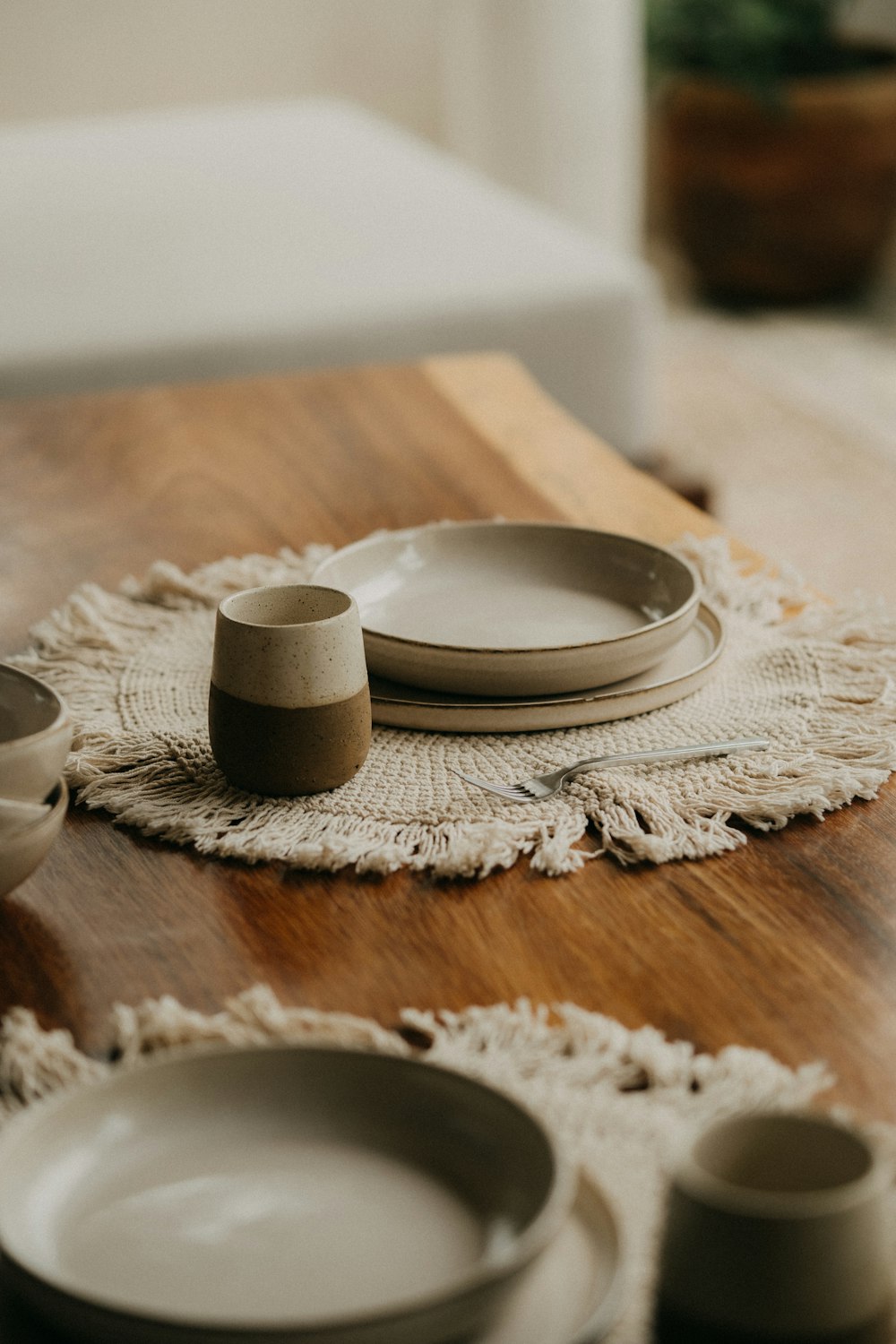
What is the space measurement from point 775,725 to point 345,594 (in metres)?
0.23

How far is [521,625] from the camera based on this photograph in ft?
2.92

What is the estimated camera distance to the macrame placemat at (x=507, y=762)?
0.68 m

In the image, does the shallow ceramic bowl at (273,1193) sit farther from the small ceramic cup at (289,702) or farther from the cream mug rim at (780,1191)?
the small ceramic cup at (289,702)

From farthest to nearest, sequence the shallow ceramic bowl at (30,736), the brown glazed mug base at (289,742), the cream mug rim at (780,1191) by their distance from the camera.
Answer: the brown glazed mug base at (289,742)
the shallow ceramic bowl at (30,736)
the cream mug rim at (780,1191)

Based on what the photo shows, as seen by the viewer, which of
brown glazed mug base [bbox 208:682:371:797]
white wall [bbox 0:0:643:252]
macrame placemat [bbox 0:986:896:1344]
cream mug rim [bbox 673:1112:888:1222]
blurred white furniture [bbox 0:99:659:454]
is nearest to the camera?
cream mug rim [bbox 673:1112:888:1222]

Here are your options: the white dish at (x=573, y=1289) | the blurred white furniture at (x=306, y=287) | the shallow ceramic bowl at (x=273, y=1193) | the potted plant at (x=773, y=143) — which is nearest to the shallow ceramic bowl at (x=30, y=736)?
the shallow ceramic bowl at (x=273, y=1193)

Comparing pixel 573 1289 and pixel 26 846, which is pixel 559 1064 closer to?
pixel 573 1289

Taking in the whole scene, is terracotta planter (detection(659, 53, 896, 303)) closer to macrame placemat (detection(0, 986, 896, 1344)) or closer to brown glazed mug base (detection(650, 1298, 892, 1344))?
macrame placemat (detection(0, 986, 896, 1344))

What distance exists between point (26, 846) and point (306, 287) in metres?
1.28

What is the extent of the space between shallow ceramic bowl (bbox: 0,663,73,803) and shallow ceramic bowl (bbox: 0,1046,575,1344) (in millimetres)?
174

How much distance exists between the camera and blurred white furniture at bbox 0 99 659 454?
168cm

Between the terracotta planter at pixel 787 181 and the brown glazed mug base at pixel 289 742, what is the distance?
3.18 m

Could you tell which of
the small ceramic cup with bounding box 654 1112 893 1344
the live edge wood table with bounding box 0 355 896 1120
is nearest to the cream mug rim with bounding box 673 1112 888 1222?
the small ceramic cup with bounding box 654 1112 893 1344

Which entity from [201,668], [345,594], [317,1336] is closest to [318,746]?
[345,594]
